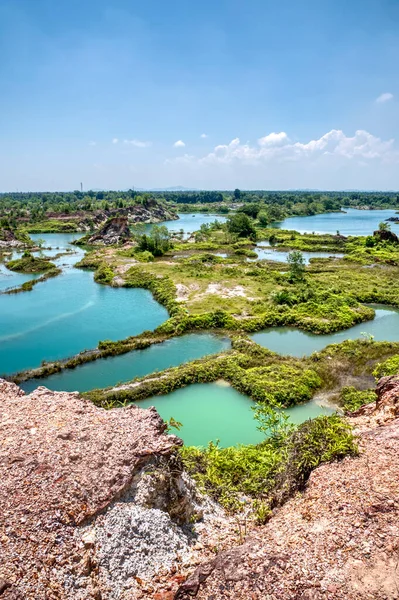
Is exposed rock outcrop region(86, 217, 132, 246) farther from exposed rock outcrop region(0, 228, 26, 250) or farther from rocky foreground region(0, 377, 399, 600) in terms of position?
rocky foreground region(0, 377, 399, 600)

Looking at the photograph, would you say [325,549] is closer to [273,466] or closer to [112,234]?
[273,466]

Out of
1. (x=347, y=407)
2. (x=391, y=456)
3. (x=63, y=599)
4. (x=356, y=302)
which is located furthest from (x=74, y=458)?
(x=356, y=302)

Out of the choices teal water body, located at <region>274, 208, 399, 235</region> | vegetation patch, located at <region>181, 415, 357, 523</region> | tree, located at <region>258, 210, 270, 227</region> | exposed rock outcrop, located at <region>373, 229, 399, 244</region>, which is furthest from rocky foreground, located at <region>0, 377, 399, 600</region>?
tree, located at <region>258, 210, 270, 227</region>

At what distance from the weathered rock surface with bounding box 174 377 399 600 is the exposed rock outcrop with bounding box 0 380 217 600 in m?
1.34

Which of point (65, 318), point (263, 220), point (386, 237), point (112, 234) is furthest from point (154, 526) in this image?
point (263, 220)

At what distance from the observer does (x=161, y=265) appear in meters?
60.8

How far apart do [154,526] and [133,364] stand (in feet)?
66.0

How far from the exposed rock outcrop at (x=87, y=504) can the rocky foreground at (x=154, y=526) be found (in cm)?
2

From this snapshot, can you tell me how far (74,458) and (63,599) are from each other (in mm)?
2642

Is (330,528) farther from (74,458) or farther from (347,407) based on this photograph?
(347,407)

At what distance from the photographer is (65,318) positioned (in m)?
38.8

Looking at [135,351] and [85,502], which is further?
[135,351]

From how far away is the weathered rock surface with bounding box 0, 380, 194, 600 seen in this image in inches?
266

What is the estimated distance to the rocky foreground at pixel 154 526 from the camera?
21.7 ft
